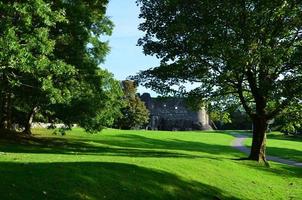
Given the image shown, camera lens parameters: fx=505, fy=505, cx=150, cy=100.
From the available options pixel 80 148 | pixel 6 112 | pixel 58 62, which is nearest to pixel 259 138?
pixel 80 148

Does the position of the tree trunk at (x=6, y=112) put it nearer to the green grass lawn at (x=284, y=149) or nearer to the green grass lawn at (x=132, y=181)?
the green grass lawn at (x=132, y=181)

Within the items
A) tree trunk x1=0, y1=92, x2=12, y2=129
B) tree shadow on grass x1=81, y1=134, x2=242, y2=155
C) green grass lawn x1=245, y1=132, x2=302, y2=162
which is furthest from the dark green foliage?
tree trunk x1=0, y1=92, x2=12, y2=129

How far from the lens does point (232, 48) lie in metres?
26.2

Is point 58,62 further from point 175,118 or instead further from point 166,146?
point 175,118

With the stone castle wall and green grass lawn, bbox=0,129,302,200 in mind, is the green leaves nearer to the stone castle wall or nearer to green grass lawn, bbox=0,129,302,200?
green grass lawn, bbox=0,129,302,200

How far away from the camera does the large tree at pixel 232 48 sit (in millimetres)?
26400

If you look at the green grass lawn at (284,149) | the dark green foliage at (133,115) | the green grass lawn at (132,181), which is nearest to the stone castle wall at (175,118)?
the dark green foliage at (133,115)

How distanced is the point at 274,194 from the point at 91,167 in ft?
27.2

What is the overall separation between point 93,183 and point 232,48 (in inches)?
560

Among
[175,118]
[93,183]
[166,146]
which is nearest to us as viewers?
[93,183]

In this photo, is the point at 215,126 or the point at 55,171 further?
the point at 215,126

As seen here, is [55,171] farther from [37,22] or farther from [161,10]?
[161,10]

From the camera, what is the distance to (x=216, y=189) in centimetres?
1847

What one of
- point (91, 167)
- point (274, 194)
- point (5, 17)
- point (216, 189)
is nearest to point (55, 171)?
point (91, 167)
